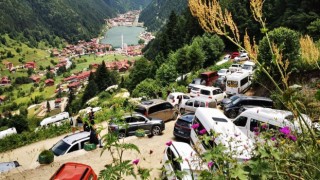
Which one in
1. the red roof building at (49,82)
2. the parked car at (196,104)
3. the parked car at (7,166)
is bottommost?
the red roof building at (49,82)

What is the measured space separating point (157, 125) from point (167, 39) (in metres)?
53.1

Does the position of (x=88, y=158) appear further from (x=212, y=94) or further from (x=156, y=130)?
(x=212, y=94)

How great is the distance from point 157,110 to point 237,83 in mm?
8960

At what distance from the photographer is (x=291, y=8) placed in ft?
156

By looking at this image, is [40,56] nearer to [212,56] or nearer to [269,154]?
A: [212,56]

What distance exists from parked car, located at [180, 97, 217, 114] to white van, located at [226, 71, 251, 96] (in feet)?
14.3

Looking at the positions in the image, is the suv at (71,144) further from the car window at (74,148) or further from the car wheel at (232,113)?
the car wheel at (232,113)

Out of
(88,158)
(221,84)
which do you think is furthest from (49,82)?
(88,158)

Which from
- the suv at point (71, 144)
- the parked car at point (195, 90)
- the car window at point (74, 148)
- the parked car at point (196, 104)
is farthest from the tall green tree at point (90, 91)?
the car window at point (74, 148)

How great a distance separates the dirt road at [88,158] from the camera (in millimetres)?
13219

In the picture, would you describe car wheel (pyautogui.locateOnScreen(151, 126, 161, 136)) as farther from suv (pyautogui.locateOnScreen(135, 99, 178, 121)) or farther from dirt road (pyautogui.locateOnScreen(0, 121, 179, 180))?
suv (pyautogui.locateOnScreen(135, 99, 178, 121))

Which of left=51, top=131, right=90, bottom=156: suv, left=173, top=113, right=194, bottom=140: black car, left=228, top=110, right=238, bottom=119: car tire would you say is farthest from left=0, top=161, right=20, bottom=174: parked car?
left=228, top=110, right=238, bottom=119: car tire

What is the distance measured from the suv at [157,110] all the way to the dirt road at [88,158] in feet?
4.70

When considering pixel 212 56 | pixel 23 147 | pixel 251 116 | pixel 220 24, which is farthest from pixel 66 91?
pixel 220 24
